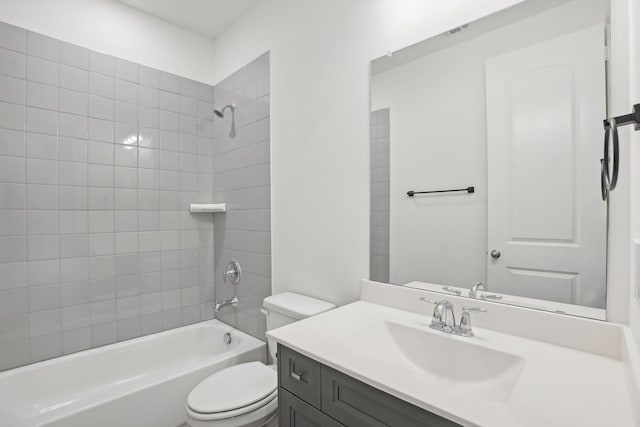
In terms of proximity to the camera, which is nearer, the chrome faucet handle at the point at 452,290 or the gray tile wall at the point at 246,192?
the chrome faucet handle at the point at 452,290

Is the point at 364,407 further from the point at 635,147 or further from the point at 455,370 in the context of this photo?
the point at 635,147

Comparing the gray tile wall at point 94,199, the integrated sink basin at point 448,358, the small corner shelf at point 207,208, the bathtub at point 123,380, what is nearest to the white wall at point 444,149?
the integrated sink basin at point 448,358

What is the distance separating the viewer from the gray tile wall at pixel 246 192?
7.04 feet

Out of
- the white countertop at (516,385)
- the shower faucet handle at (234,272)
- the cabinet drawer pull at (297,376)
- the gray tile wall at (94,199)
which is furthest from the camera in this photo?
the shower faucet handle at (234,272)

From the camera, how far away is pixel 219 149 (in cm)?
258

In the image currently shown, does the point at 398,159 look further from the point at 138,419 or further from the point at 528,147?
the point at 138,419

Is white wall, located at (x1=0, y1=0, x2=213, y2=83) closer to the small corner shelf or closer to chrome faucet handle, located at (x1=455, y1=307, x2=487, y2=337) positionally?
the small corner shelf

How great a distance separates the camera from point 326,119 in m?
1.71

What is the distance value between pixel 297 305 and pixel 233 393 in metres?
0.48

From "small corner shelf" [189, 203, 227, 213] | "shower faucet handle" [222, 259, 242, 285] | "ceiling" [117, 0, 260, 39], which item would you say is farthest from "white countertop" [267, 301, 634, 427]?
"ceiling" [117, 0, 260, 39]

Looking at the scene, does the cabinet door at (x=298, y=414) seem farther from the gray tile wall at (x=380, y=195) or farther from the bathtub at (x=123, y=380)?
the bathtub at (x=123, y=380)

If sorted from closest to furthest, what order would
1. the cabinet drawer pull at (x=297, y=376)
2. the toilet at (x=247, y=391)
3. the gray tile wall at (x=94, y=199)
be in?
the cabinet drawer pull at (x=297, y=376)
the toilet at (x=247, y=391)
the gray tile wall at (x=94, y=199)

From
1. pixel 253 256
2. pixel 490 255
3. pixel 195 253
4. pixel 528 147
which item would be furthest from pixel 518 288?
pixel 195 253

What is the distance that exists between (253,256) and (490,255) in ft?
5.04
